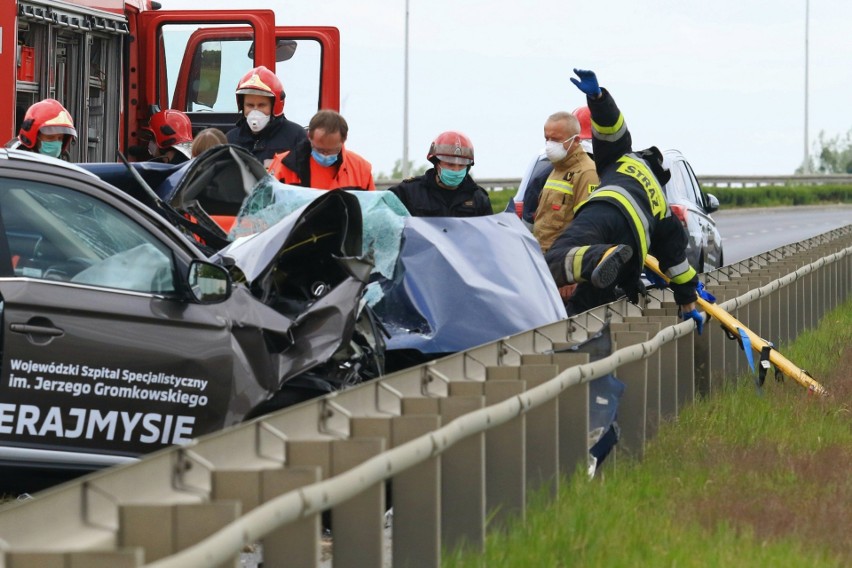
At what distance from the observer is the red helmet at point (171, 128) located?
13.9 meters

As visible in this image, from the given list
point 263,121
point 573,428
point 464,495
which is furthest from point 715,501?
point 263,121

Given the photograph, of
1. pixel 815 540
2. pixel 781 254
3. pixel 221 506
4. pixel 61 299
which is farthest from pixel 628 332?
pixel 781 254

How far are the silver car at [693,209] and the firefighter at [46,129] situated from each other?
767 cm

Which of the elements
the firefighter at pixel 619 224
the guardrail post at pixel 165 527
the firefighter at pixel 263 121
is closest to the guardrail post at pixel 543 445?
the guardrail post at pixel 165 527

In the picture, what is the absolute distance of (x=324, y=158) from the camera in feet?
34.4

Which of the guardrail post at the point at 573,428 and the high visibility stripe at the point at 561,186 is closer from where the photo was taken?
the guardrail post at the point at 573,428

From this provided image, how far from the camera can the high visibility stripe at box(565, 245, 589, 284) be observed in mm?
9383

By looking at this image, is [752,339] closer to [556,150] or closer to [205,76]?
[556,150]

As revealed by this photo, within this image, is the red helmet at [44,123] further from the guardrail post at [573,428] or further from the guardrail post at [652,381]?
the guardrail post at [573,428]

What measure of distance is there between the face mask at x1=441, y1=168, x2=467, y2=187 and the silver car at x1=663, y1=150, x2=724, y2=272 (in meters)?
6.39

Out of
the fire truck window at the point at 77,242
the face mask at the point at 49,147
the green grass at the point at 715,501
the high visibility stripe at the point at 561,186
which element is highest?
the face mask at the point at 49,147

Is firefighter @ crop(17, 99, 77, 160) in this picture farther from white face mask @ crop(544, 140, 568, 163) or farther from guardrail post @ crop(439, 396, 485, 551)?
guardrail post @ crop(439, 396, 485, 551)

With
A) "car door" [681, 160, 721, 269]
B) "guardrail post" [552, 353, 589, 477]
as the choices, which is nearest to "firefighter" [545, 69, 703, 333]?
"guardrail post" [552, 353, 589, 477]

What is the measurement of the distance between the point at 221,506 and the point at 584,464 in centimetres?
319
